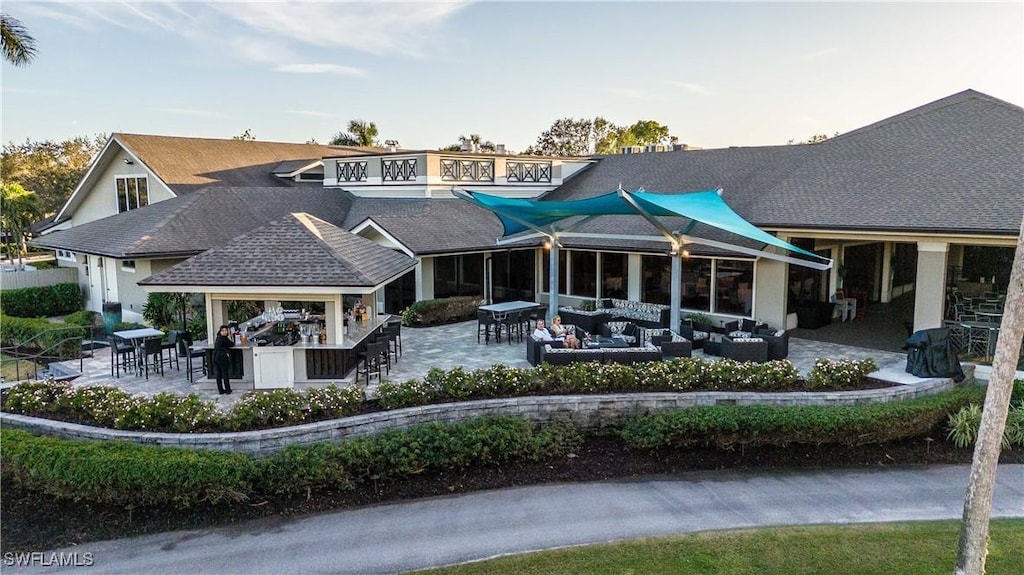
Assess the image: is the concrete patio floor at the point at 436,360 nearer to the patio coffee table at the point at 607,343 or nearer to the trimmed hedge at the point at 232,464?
the patio coffee table at the point at 607,343

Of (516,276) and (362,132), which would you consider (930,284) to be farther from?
(362,132)

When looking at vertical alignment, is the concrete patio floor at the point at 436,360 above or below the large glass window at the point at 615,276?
below

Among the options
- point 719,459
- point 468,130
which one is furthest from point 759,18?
point 468,130

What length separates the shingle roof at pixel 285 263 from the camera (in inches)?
443

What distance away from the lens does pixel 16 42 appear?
16391 millimetres

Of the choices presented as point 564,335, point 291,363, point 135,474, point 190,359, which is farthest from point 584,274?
point 135,474

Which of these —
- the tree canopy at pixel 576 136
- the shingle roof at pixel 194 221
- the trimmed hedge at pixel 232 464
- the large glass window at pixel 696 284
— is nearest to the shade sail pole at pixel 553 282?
the large glass window at pixel 696 284

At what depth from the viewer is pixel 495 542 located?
25.4 ft

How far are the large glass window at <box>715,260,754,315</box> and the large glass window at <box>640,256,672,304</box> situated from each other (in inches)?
58.5

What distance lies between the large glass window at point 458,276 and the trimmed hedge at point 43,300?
1288cm

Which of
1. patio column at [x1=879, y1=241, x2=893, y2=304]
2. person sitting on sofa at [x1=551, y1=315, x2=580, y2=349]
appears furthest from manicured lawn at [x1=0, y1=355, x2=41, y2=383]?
patio column at [x1=879, y1=241, x2=893, y2=304]

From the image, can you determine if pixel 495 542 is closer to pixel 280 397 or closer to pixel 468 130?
pixel 280 397

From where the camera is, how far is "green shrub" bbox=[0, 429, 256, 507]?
27.4ft

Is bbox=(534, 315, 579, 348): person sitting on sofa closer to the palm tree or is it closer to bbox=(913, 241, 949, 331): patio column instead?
bbox=(913, 241, 949, 331): patio column
